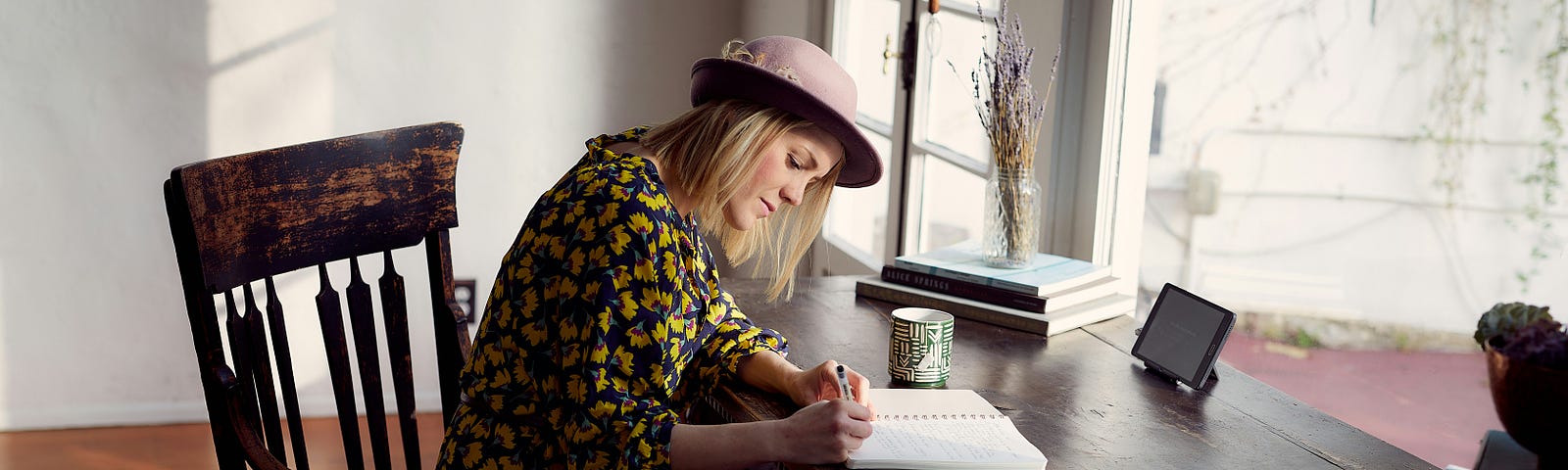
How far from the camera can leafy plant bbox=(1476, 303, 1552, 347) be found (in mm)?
810

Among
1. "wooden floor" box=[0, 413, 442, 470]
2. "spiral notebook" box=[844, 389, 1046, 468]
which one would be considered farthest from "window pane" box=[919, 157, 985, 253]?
"wooden floor" box=[0, 413, 442, 470]

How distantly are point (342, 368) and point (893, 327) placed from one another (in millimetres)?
701

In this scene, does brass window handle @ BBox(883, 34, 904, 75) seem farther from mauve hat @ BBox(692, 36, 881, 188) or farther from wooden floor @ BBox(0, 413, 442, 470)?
wooden floor @ BBox(0, 413, 442, 470)

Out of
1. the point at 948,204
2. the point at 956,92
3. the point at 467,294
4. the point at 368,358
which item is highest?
the point at 956,92

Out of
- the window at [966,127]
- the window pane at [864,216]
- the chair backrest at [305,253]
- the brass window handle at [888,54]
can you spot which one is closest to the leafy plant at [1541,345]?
the window at [966,127]

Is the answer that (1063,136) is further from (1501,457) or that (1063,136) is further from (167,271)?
(167,271)

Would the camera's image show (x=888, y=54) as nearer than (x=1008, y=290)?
No

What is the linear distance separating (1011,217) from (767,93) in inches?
20.9

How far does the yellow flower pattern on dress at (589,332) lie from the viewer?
1125mm

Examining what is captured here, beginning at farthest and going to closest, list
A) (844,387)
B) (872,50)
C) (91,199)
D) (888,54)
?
(91,199), (872,50), (888,54), (844,387)

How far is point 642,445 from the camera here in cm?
112

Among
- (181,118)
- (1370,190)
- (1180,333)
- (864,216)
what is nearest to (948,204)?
(864,216)

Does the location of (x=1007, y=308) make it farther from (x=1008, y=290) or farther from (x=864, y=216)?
(x=864, y=216)

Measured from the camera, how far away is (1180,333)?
1375 millimetres
